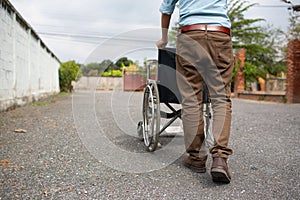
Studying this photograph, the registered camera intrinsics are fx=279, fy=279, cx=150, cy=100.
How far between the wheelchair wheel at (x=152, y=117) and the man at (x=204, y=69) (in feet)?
0.93

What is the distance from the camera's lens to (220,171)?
158cm

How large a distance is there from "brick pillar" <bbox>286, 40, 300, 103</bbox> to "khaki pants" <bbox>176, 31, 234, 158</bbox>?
850 centimetres

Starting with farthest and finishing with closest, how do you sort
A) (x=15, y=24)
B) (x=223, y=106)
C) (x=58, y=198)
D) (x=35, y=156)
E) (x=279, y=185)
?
(x=15, y=24), (x=35, y=156), (x=223, y=106), (x=279, y=185), (x=58, y=198)

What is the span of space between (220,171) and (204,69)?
2.10 ft

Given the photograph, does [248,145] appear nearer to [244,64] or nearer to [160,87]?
[160,87]

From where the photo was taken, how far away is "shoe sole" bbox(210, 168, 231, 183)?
158 cm

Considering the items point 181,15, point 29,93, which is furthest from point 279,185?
point 29,93

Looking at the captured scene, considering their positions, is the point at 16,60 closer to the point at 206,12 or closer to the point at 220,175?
the point at 206,12

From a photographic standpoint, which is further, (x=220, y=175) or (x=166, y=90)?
(x=166, y=90)

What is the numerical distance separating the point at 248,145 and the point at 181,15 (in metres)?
1.55

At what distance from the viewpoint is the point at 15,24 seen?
609cm

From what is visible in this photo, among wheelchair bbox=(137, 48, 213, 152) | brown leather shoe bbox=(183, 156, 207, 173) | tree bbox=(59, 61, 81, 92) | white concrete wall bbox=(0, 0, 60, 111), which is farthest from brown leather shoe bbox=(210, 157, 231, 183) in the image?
tree bbox=(59, 61, 81, 92)

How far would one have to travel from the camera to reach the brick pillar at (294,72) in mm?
9156

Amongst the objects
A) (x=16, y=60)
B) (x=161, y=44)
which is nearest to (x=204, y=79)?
(x=161, y=44)
